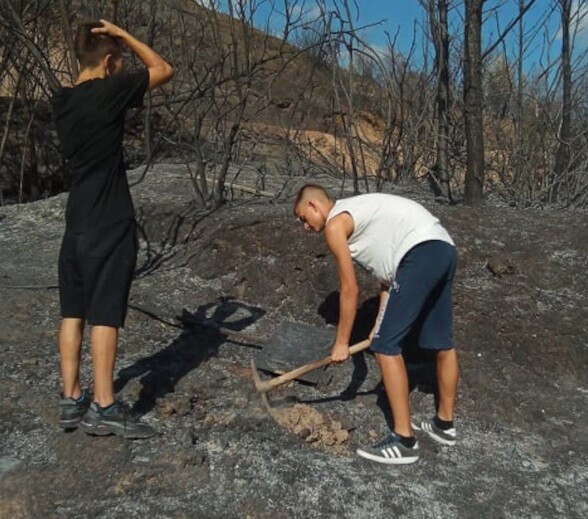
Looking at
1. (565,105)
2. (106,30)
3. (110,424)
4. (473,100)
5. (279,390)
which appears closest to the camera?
(106,30)

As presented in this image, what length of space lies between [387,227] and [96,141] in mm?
1186

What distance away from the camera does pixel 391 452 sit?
9.83 feet

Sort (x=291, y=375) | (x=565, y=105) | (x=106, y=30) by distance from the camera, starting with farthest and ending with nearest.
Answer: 1. (x=565, y=105)
2. (x=291, y=375)
3. (x=106, y=30)

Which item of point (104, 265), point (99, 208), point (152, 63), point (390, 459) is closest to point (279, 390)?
point (390, 459)

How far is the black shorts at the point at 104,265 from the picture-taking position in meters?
2.88

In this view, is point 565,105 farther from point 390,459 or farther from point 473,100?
point 390,459

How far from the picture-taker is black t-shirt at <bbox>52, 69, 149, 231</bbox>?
2.81 meters

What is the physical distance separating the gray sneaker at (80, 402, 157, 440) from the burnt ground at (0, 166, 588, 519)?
50 millimetres

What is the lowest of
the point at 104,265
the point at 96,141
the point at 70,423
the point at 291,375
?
the point at 70,423

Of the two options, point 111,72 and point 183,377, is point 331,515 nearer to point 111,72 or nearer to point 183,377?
point 183,377

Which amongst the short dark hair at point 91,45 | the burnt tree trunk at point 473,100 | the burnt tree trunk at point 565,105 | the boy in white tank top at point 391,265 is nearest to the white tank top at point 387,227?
the boy in white tank top at point 391,265

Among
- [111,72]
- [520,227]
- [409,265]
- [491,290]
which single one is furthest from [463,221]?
[111,72]

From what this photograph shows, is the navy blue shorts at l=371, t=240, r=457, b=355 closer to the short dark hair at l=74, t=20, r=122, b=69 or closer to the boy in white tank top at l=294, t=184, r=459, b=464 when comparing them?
the boy in white tank top at l=294, t=184, r=459, b=464

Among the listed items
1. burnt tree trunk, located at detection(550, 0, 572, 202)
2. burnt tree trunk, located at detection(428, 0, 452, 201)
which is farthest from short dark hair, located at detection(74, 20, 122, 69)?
burnt tree trunk, located at detection(550, 0, 572, 202)
